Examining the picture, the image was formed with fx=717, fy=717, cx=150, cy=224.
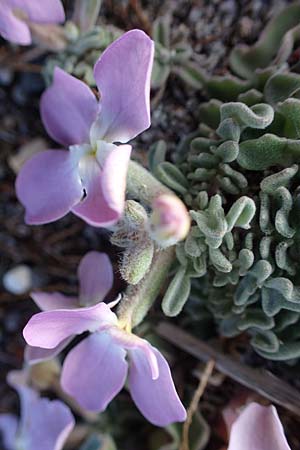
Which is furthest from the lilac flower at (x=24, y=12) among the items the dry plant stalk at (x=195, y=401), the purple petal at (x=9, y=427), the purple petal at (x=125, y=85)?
the purple petal at (x=9, y=427)

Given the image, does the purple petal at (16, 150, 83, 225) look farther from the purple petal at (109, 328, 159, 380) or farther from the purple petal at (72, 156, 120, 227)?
the purple petal at (109, 328, 159, 380)

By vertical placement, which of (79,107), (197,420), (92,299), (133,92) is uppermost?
(133,92)

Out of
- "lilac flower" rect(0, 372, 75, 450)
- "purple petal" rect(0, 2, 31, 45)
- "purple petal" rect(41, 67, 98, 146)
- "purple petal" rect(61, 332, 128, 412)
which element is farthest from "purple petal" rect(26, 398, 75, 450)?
"purple petal" rect(0, 2, 31, 45)

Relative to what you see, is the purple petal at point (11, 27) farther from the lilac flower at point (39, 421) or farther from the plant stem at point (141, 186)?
the lilac flower at point (39, 421)

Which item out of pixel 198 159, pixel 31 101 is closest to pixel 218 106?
pixel 198 159

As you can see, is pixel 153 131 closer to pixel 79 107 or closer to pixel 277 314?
pixel 79 107

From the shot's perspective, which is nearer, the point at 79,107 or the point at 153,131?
the point at 79,107

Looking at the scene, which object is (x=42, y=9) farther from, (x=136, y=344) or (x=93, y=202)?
(x=136, y=344)
